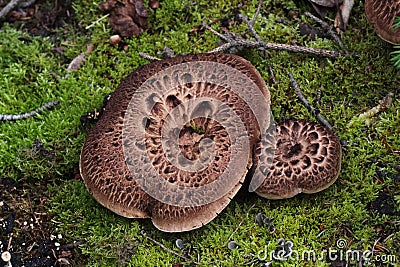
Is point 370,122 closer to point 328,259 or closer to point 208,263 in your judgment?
point 328,259

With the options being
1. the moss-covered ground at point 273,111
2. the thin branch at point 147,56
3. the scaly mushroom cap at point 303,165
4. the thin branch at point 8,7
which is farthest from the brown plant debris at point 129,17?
the scaly mushroom cap at point 303,165

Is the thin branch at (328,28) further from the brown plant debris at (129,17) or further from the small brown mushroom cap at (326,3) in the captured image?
the brown plant debris at (129,17)

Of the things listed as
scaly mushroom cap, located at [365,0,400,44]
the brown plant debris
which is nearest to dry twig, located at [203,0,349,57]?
scaly mushroom cap, located at [365,0,400,44]

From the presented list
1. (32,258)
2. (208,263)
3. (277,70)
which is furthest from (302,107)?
(32,258)

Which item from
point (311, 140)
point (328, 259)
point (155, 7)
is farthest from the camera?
point (155, 7)

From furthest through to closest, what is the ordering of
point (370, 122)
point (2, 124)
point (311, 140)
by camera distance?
point (2, 124)
point (370, 122)
point (311, 140)

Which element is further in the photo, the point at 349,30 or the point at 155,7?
the point at 155,7

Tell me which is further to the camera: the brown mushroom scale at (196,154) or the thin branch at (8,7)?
the thin branch at (8,7)

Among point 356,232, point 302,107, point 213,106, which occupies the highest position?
point 213,106
